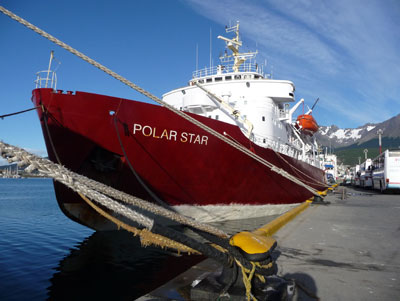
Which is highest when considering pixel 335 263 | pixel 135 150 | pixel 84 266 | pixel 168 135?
pixel 168 135

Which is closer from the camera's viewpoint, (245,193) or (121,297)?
(121,297)

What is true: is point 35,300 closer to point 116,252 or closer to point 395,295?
point 116,252

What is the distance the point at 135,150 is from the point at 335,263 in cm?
602

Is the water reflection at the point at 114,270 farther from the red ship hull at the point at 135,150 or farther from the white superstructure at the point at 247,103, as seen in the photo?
the white superstructure at the point at 247,103

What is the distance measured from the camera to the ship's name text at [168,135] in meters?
8.63

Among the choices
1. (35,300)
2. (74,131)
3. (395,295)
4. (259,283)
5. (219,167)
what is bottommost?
(35,300)

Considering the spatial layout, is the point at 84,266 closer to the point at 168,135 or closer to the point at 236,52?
the point at 168,135

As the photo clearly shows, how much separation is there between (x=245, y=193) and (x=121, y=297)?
704 cm

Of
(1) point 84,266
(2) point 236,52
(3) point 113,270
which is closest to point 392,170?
(2) point 236,52

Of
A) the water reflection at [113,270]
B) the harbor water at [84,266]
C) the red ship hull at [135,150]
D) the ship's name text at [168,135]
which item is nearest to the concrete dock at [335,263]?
the water reflection at [113,270]

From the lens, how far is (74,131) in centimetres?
812

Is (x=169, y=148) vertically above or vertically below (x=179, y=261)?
above

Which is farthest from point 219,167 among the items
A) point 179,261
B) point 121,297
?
point 121,297

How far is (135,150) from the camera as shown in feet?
28.4
